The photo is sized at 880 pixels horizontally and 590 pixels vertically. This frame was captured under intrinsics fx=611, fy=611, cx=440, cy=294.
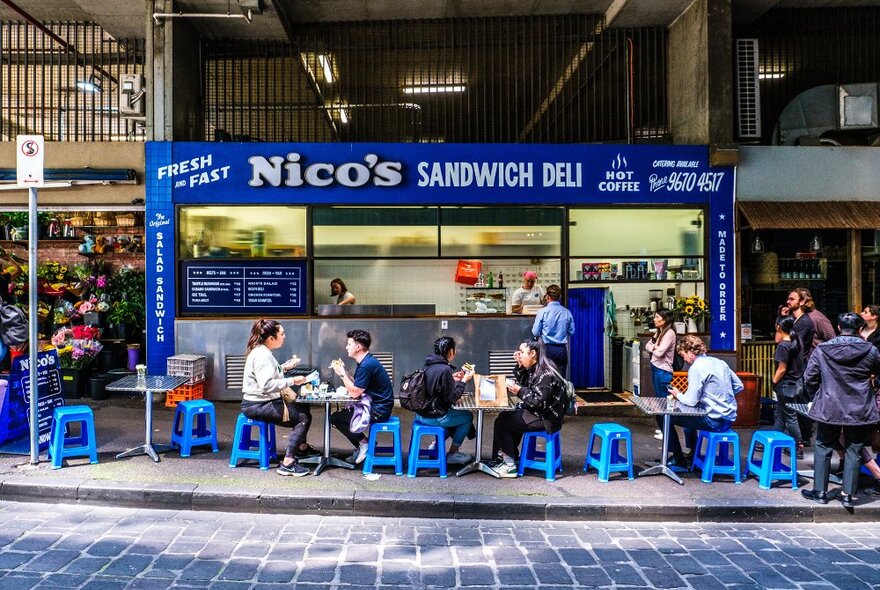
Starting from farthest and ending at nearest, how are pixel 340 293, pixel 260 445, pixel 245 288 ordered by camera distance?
pixel 340 293, pixel 245 288, pixel 260 445

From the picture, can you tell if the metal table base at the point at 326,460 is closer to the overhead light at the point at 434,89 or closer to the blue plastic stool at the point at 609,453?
the blue plastic stool at the point at 609,453

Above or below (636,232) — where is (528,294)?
below

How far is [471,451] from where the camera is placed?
7.56 m

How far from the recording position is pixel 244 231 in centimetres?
1080

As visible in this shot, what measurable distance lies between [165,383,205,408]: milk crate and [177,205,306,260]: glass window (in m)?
2.30

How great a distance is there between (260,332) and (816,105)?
36.0 feet

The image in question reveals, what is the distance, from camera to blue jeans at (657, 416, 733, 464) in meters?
6.52

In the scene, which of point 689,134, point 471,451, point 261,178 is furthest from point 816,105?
point 261,178

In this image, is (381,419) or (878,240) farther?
(878,240)

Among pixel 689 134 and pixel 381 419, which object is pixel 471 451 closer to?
pixel 381 419

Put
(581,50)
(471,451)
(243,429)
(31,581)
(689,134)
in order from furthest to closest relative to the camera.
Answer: (581,50) → (689,134) → (471,451) → (243,429) → (31,581)

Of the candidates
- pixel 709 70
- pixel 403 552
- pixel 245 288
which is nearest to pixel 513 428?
pixel 403 552

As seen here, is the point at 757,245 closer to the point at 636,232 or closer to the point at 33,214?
the point at 636,232

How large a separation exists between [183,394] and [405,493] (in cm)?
552
